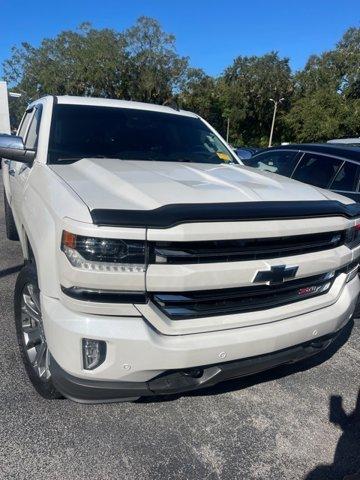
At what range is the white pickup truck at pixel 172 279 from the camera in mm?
1900

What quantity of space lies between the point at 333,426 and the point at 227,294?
4.01 ft

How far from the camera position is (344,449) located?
2.39 meters

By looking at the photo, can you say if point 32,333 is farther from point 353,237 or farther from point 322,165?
point 322,165

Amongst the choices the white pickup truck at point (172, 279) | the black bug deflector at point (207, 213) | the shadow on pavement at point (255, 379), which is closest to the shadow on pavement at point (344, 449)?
the shadow on pavement at point (255, 379)

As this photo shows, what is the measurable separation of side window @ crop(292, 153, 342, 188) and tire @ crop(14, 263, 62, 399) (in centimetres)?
396

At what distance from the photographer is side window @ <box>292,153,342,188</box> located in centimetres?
529

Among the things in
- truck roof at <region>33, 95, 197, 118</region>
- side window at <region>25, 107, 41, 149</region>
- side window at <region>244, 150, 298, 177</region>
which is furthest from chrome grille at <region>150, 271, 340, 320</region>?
side window at <region>244, 150, 298, 177</region>

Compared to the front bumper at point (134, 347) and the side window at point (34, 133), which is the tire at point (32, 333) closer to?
the front bumper at point (134, 347)

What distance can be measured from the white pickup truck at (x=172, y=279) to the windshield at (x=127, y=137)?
58cm

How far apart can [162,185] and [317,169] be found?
367 centimetres

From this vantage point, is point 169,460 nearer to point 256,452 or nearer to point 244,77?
point 256,452

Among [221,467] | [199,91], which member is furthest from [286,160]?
[199,91]


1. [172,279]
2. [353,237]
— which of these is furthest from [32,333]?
[353,237]

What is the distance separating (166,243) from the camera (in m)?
1.93
